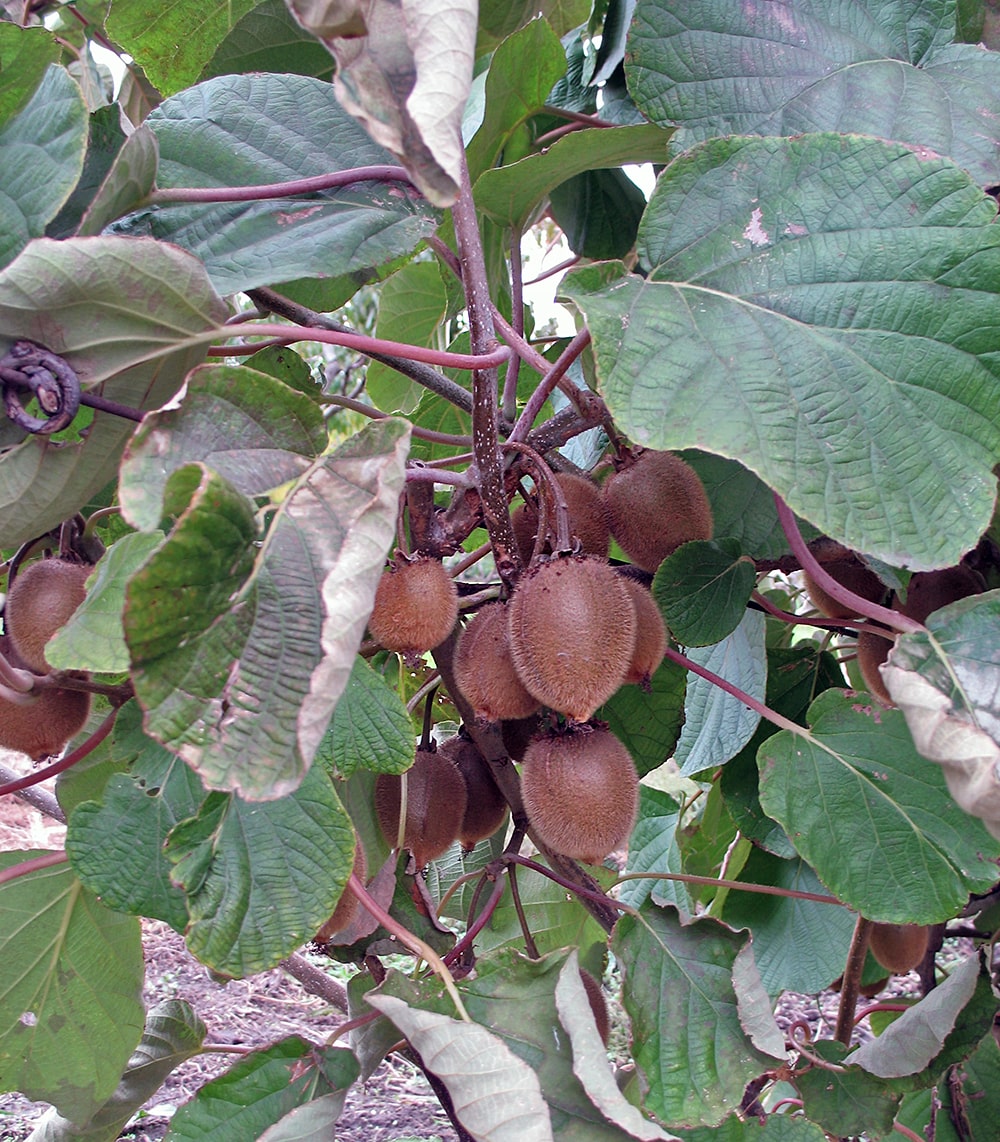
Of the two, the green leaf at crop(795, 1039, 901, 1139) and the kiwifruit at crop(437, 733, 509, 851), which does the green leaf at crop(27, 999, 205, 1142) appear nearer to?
the kiwifruit at crop(437, 733, 509, 851)

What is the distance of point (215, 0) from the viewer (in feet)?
3.79

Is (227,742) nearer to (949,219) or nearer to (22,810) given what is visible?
(949,219)

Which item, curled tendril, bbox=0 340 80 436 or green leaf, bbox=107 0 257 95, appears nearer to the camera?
curled tendril, bbox=0 340 80 436

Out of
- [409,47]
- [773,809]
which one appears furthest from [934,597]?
[409,47]

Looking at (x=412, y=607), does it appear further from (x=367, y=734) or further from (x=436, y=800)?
(x=436, y=800)

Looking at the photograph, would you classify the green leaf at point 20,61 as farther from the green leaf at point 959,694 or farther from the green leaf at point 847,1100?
the green leaf at point 847,1100

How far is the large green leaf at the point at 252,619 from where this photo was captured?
0.50 m

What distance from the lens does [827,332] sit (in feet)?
2.25

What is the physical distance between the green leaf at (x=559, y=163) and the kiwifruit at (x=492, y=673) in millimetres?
425

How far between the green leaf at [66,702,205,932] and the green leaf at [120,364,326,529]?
0.32 metres

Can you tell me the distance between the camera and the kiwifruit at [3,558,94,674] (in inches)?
34.4

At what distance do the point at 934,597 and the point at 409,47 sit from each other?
678 mm

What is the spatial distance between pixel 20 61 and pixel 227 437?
34 centimetres

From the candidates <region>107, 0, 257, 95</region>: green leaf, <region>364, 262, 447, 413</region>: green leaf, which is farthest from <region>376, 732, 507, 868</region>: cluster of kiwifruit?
<region>107, 0, 257, 95</region>: green leaf
